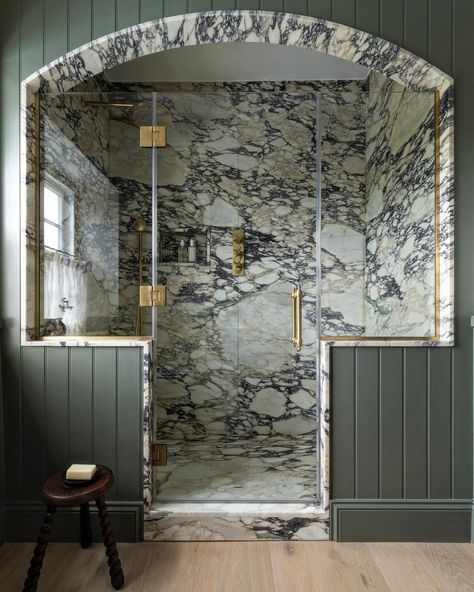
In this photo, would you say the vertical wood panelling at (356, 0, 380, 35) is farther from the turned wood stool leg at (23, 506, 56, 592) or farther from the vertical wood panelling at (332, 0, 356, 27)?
the turned wood stool leg at (23, 506, 56, 592)

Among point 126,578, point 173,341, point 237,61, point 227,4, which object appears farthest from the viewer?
point 237,61

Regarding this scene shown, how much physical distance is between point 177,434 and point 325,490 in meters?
0.85

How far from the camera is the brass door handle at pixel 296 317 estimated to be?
246 centimetres

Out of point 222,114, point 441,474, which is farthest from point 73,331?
point 441,474

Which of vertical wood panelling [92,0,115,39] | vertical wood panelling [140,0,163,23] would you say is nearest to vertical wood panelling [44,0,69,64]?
vertical wood panelling [92,0,115,39]

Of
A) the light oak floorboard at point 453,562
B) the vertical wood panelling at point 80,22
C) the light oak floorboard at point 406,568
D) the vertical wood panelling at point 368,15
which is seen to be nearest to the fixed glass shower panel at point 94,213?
the vertical wood panelling at point 80,22

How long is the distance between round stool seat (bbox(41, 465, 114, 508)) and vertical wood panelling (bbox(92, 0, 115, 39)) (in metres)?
2.03

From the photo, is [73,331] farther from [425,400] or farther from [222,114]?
[425,400]

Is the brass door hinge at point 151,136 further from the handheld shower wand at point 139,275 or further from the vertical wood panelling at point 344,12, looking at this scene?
the vertical wood panelling at point 344,12

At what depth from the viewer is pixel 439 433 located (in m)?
2.12

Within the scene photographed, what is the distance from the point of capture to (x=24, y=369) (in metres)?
2.13

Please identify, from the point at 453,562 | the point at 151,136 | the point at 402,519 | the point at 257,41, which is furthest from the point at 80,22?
the point at 453,562

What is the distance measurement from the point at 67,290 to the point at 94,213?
41 cm

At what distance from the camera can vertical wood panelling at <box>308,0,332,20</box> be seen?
6.78ft
